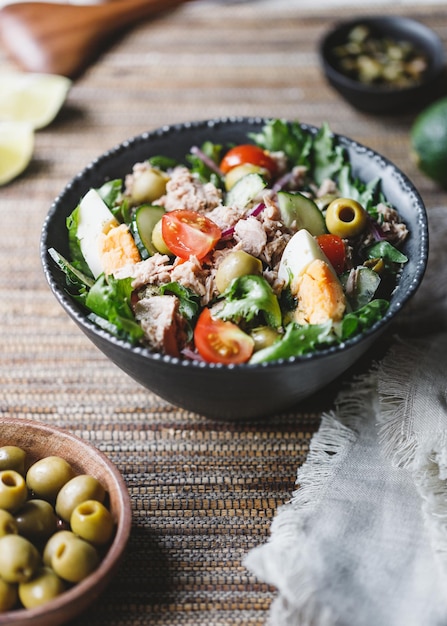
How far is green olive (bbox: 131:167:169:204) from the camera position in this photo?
2.96 metres

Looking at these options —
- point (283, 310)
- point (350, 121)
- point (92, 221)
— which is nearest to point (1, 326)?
point (92, 221)

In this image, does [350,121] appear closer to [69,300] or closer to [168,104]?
[168,104]

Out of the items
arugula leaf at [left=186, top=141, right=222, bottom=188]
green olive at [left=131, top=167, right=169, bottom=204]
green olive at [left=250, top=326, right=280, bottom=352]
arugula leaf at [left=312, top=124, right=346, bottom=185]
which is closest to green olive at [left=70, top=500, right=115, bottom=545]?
green olive at [left=250, top=326, right=280, bottom=352]

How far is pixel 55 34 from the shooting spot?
461 cm

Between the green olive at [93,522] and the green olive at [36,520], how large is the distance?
0.10 meters

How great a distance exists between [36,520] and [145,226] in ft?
3.69

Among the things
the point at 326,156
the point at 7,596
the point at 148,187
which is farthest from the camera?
the point at 326,156

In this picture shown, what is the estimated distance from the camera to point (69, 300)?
2521 mm

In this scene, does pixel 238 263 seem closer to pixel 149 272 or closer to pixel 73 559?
pixel 149 272

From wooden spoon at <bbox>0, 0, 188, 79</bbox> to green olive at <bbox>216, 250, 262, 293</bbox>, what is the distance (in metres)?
2.57

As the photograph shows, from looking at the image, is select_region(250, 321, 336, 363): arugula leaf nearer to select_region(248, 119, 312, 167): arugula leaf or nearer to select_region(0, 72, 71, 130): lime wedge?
select_region(248, 119, 312, 167): arugula leaf

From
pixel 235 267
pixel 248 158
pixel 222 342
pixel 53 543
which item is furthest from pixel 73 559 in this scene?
pixel 248 158

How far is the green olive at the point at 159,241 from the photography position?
106 inches

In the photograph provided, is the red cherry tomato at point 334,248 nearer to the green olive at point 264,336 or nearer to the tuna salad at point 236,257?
the tuna salad at point 236,257
